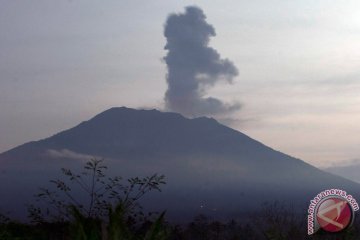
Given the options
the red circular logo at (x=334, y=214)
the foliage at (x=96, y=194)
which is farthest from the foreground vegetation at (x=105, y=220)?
the red circular logo at (x=334, y=214)

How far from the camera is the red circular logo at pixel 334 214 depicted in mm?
10203

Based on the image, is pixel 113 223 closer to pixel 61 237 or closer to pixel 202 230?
pixel 61 237

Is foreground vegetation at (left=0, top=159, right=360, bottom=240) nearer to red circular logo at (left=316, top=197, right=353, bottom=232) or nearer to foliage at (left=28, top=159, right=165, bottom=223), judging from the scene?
foliage at (left=28, top=159, right=165, bottom=223)

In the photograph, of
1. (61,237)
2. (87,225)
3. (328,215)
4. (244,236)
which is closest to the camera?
(87,225)

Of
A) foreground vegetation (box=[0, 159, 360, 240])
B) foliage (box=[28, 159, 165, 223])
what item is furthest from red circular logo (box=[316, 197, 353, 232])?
foliage (box=[28, 159, 165, 223])

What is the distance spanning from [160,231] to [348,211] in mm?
3255

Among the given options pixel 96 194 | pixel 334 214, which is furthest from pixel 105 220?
pixel 334 214

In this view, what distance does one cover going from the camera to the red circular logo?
1020 cm

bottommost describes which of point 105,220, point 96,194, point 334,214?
point 105,220

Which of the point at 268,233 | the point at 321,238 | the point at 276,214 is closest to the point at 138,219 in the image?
the point at 276,214

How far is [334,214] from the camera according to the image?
10.4 metres

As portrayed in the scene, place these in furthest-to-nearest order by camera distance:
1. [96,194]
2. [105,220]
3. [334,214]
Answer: [96,194], [105,220], [334,214]

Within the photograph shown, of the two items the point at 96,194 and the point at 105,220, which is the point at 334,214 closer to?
the point at 105,220

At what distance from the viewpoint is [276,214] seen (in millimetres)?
16203
